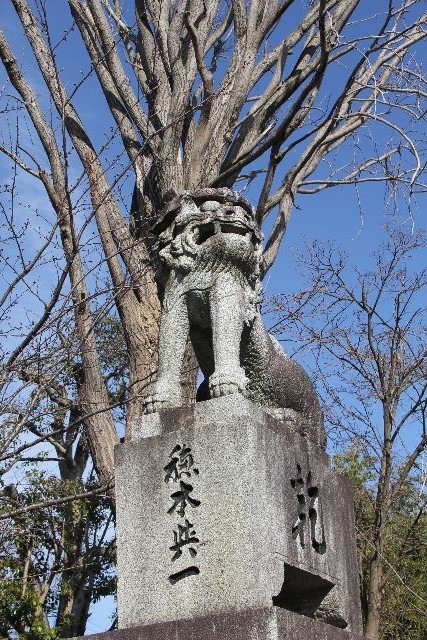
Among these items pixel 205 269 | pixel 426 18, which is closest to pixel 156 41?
pixel 426 18

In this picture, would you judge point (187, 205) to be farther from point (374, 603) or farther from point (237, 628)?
point (374, 603)

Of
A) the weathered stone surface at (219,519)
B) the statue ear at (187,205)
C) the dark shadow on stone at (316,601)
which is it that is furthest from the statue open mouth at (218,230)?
the dark shadow on stone at (316,601)

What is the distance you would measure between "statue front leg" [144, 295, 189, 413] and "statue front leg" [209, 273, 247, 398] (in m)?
0.19

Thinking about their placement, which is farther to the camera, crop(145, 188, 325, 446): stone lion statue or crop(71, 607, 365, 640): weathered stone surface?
crop(145, 188, 325, 446): stone lion statue

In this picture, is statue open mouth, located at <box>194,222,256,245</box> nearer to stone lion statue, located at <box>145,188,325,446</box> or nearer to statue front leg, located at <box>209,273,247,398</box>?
stone lion statue, located at <box>145,188,325,446</box>

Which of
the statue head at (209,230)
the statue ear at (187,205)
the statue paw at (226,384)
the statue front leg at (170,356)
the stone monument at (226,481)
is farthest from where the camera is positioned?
the statue ear at (187,205)

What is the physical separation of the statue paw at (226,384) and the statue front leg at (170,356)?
10.6 inches

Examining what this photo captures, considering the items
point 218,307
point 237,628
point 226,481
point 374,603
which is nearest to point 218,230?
point 218,307

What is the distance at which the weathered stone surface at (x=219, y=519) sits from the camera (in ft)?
12.0

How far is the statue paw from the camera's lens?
396 cm

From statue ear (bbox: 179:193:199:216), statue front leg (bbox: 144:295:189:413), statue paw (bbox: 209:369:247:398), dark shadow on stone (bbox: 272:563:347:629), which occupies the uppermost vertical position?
statue ear (bbox: 179:193:199:216)

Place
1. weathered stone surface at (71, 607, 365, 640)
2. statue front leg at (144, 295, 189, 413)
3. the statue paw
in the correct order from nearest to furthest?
weathered stone surface at (71, 607, 365, 640) < the statue paw < statue front leg at (144, 295, 189, 413)

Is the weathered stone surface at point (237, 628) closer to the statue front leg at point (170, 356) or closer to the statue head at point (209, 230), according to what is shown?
the statue front leg at point (170, 356)

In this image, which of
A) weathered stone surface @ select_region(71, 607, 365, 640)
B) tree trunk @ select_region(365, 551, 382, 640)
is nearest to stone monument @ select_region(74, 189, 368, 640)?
weathered stone surface @ select_region(71, 607, 365, 640)
